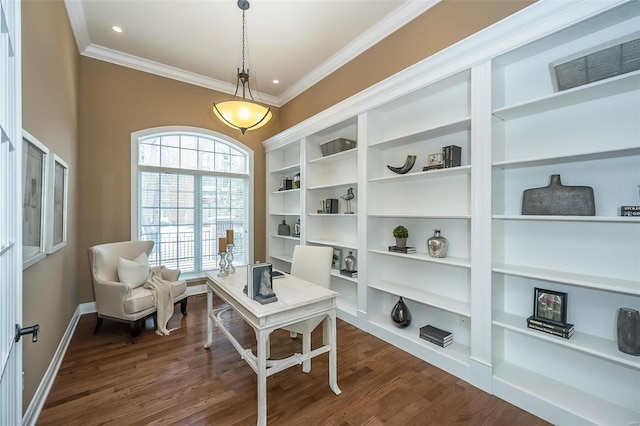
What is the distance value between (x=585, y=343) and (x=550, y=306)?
0.86ft

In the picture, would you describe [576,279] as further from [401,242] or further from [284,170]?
[284,170]

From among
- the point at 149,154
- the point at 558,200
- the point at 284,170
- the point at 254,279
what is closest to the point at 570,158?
the point at 558,200

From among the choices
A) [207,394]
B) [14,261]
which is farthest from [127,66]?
[207,394]

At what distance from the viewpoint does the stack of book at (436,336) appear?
2.47m

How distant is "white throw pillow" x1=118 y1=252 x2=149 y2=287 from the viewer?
3.05 meters

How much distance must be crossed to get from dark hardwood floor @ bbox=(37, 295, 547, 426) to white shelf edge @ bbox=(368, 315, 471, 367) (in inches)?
5.7

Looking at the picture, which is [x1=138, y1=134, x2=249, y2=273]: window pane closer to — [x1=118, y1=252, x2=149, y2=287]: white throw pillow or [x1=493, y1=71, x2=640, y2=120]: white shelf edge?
[x1=118, y1=252, x2=149, y2=287]: white throw pillow

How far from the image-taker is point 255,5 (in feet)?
9.31

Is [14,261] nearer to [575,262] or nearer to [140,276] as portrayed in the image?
[140,276]

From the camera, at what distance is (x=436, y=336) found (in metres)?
2.51

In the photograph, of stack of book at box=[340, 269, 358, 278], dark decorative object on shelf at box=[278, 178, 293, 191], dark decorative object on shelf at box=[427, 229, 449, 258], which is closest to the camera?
dark decorative object on shelf at box=[427, 229, 449, 258]

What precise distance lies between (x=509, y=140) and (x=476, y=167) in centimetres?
38

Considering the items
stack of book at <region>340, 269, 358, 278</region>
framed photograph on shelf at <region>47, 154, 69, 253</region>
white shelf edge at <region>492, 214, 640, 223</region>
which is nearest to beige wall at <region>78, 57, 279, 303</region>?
framed photograph on shelf at <region>47, 154, 69, 253</region>

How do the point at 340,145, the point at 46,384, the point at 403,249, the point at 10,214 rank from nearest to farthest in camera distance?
the point at 10,214
the point at 46,384
the point at 403,249
the point at 340,145
